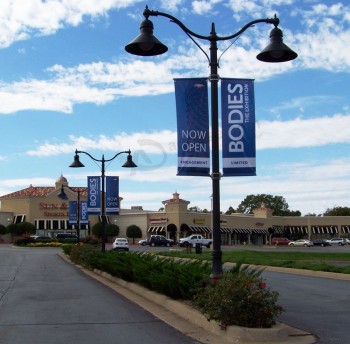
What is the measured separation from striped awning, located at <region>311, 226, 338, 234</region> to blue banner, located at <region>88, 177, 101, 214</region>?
83692mm

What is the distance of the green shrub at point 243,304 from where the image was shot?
8.95m

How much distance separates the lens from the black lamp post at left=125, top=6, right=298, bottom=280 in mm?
→ 10492

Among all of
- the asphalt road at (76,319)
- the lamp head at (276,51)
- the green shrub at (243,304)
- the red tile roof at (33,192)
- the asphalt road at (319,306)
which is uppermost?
the red tile roof at (33,192)

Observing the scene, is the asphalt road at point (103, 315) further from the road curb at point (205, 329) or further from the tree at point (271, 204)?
the tree at point (271, 204)

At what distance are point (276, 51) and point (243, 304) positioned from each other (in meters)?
4.79

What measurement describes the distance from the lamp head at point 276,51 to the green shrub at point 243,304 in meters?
4.29

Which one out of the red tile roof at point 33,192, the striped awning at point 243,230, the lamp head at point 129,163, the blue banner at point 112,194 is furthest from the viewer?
the striped awning at point 243,230

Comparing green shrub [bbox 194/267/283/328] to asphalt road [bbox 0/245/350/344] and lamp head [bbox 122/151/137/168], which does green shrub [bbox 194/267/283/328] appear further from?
lamp head [bbox 122/151/137/168]

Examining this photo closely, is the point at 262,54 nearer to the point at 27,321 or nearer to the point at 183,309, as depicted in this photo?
the point at 183,309

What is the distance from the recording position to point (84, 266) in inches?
1153

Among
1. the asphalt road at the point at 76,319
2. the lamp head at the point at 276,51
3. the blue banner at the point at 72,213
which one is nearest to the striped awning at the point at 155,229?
the blue banner at the point at 72,213

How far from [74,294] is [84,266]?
509 inches

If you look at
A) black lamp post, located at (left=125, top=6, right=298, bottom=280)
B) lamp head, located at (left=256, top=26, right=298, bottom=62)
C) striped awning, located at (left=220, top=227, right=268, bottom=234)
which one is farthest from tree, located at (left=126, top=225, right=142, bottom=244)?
lamp head, located at (left=256, top=26, right=298, bottom=62)

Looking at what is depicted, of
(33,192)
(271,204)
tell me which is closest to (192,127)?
(33,192)
